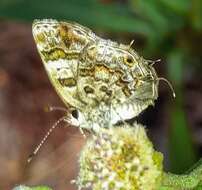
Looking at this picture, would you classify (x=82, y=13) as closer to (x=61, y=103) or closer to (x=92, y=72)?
(x=61, y=103)

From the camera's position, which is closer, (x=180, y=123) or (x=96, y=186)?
(x=96, y=186)

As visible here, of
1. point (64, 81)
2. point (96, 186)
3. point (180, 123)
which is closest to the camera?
point (96, 186)

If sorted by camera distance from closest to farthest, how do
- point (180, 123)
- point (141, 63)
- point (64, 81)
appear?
point (141, 63) < point (64, 81) < point (180, 123)

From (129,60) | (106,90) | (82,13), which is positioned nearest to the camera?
(129,60)

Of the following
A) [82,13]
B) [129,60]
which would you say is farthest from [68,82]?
[82,13]

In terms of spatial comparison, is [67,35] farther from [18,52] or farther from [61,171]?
[18,52]

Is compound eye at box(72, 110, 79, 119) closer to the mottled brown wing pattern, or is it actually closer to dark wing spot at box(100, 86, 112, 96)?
the mottled brown wing pattern

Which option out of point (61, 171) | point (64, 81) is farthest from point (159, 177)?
point (61, 171)
